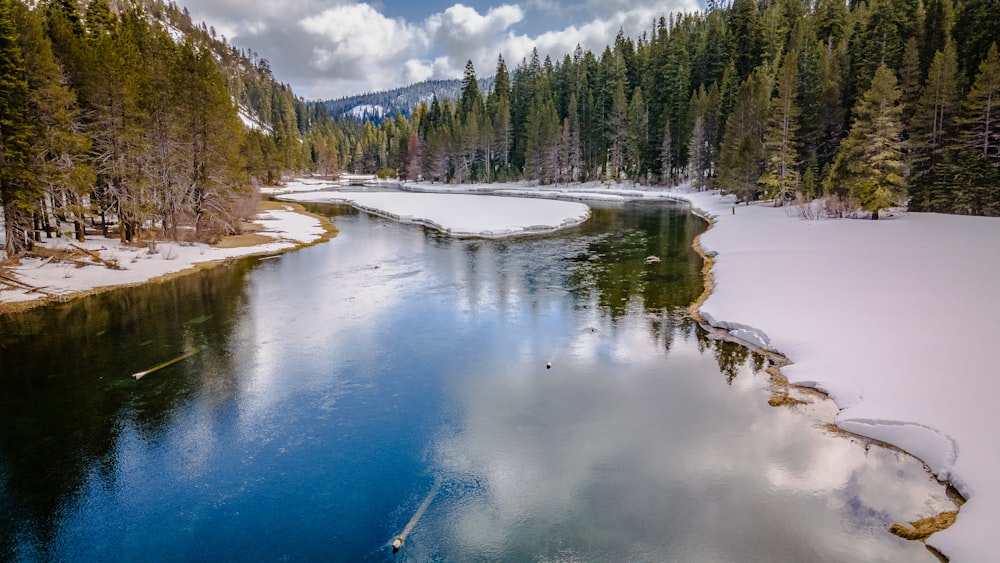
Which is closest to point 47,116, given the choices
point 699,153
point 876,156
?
point 876,156

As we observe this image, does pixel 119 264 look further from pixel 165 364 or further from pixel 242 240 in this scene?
pixel 165 364

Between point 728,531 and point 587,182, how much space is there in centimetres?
8056

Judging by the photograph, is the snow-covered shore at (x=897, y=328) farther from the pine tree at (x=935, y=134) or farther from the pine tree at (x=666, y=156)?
the pine tree at (x=666, y=156)

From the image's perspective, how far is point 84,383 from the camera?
12.6 m

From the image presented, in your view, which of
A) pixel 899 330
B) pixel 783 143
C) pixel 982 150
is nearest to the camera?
pixel 899 330

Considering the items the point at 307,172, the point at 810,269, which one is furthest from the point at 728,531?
the point at 307,172

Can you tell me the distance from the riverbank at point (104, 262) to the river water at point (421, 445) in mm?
2823

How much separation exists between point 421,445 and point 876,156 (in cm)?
3799

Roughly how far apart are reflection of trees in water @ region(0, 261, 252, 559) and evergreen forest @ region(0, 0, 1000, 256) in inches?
333

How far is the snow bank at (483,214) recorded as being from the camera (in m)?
38.2

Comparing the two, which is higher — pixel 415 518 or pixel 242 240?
pixel 242 240

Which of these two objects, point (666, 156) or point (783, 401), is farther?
point (666, 156)

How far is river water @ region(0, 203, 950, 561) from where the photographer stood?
7.33m

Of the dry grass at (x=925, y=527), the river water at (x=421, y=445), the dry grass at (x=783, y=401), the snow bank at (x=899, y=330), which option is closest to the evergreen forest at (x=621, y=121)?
the river water at (x=421, y=445)
